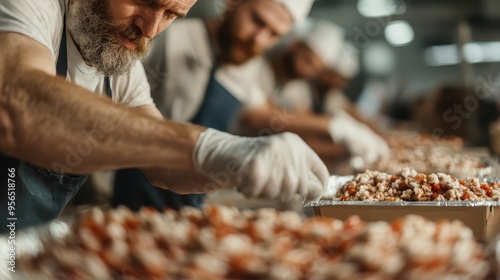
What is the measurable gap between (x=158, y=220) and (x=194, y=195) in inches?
12.5

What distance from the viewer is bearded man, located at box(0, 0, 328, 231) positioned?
0.95 meters

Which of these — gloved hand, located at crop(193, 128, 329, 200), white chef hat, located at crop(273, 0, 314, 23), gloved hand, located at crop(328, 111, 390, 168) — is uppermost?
white chef hat, located at crop(273, 0, 314, 23)

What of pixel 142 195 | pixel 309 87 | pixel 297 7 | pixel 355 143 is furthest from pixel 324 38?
pixel 142 195

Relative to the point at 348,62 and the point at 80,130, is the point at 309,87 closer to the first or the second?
the point at 348,62

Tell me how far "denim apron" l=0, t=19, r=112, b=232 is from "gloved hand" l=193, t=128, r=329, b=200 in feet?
1.17

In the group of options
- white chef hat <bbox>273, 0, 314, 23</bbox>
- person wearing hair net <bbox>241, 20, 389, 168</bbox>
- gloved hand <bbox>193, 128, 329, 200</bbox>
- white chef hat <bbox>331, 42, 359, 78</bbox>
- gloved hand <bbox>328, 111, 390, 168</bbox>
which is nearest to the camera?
gloved hand <bbox>193, 128, 329, 200</bbox>

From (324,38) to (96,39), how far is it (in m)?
1.64

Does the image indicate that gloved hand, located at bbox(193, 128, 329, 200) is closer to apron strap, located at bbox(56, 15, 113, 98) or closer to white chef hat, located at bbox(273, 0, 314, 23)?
apron strap, located at bbox(56, 15, 113, 98)

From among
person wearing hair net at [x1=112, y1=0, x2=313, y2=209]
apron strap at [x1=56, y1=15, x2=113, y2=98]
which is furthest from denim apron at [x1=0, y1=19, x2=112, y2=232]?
person wearing hair net at [x1=112, y1=0, x2=313, y2=209]

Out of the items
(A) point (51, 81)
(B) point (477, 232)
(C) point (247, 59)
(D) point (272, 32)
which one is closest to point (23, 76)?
(A) point (51, 81)

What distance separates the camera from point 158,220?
3.10 feet

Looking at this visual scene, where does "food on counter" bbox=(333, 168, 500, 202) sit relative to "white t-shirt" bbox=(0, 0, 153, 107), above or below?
below

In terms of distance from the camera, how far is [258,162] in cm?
91

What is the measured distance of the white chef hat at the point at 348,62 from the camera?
3008mm
